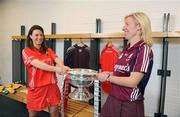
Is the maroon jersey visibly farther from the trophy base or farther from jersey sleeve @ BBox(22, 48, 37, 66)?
jersey sleeve @ BBox(22, 48, 37, 66)

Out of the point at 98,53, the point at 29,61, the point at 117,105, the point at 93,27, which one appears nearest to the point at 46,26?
the point at 93,27

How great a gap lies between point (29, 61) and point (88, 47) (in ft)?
3.33

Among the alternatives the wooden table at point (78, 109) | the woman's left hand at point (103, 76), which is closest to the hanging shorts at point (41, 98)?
the wooden table at point (78, 109)

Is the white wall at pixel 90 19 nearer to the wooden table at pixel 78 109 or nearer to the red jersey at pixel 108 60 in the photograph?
the red jersey at pixel 108 60

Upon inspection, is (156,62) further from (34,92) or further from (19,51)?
(19,51)

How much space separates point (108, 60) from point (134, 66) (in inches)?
44.3

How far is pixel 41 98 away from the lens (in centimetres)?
208

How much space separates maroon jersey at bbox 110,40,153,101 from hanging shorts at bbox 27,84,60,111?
876 millimetres

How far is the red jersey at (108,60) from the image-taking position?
8.09 ft

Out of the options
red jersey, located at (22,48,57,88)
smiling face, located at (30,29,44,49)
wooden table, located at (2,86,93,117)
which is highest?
smiling face, located at (30,29,44,49)

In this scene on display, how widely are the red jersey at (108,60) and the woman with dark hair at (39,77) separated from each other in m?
0.62

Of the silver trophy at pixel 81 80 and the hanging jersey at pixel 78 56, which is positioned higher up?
the hanging jersey at pixel 78 56

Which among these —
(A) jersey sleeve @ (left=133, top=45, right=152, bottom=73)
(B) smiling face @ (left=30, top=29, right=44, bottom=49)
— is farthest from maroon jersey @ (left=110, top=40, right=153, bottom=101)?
(B) smiling face @ (left=30, top=29, right=44, bottom=49)

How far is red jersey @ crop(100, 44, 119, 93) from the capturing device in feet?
8.09
